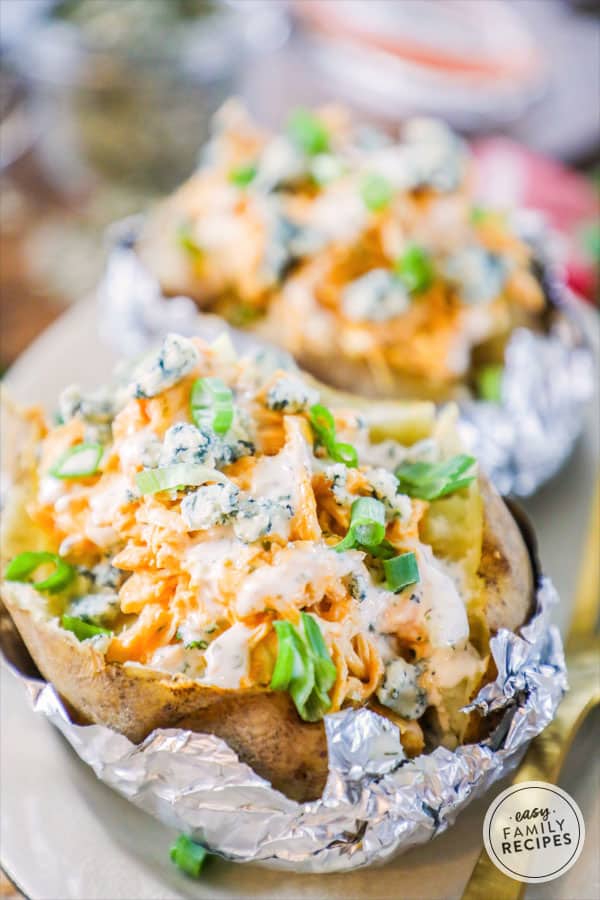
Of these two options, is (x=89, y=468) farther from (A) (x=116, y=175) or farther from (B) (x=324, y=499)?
(A) (x=116, y=175)

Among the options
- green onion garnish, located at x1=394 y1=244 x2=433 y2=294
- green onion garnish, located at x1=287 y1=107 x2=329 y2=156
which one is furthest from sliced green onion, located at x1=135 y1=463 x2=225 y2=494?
green onion garnish, located at x1=287 y1=107 x2=329 y2=156

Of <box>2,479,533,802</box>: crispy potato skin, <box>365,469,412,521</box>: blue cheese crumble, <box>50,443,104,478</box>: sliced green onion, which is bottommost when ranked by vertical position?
<box>2,479,533,802</box>: crispy potato skin

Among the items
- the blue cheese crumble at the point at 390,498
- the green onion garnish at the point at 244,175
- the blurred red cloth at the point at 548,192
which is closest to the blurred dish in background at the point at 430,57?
the blurred red cloth at the point at 548,192

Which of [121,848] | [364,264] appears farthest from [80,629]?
[364,264]

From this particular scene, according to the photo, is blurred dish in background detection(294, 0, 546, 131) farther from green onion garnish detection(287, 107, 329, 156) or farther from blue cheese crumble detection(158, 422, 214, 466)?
blue cheese crumble detection(158, 422, 214, 466)

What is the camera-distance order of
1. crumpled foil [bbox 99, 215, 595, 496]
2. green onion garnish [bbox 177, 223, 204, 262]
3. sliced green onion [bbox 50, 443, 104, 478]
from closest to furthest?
sliced green onion [bbox 50, 443, 104, 478]
crumpled foil [bbox 99, 215, 595, 496]
green onion garnish [bbox 177, 223, 204, 262]
